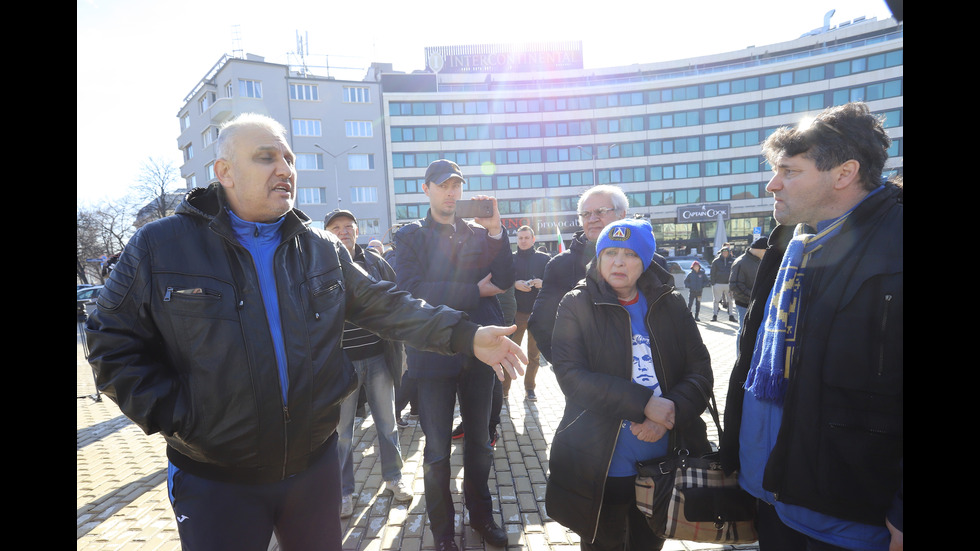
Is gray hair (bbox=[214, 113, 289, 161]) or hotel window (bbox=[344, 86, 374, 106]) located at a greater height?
hotel window (bbox=[344, 86, 374, 106])

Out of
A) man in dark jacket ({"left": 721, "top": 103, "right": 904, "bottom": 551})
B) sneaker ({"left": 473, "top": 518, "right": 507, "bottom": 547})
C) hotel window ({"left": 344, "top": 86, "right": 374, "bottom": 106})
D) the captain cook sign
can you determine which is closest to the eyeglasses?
man in dark jacket ({"left": 721, "top": 103, "right": 904, "bottom": 551})

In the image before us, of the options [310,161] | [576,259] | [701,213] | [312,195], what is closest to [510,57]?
[310,161]

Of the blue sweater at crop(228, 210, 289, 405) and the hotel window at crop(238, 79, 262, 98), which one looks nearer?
the blue sweater at crop(228, 210, 289, 405)

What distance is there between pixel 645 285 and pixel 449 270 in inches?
52.8

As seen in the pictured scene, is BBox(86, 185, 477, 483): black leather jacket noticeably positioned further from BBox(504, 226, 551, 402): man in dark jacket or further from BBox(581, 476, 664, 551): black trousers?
BBox(504, 226, 551, 402): man in dark jacket

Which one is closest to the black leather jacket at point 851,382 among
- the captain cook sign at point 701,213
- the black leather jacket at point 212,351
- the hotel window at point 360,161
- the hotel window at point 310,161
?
the black leather jacket at point 212,351

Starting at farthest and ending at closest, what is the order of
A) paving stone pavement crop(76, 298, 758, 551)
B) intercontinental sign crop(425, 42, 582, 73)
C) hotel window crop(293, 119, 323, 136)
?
intercontinental sign crop(425, 42, 582, 73)
hotel window crop(293, 119, 323, 136)
paving stone pavement crop(76, 298, 758, 551)

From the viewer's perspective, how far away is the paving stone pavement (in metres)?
3.48

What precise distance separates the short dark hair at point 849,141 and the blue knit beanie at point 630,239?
2.70 feet

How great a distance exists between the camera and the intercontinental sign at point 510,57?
56.6 m

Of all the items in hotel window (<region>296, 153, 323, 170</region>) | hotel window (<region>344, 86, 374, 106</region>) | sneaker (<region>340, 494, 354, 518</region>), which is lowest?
sneaker (<region>340, 494, 354, 518</region>)

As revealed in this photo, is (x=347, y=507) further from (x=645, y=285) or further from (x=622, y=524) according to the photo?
(x=645, y=285)

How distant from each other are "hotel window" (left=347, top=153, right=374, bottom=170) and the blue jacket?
156ft

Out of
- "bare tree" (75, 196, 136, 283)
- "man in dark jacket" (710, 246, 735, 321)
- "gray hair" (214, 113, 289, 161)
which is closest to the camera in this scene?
"gray hair" (214, 113, 289, 161)
